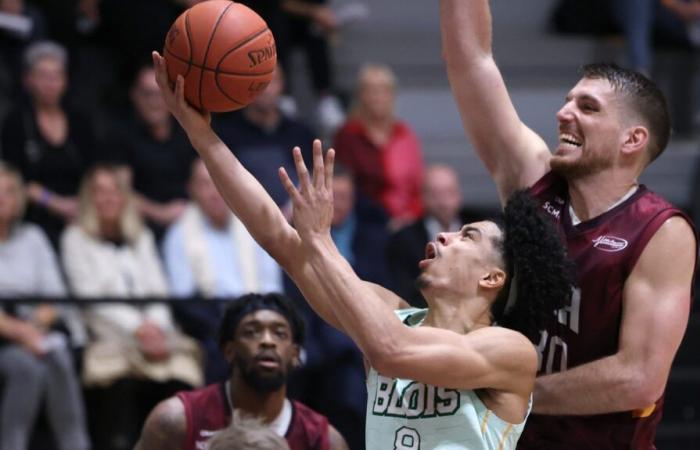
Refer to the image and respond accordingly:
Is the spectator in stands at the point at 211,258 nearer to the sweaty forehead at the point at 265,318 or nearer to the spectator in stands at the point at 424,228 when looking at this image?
the spectator in stands at the point at 424,228

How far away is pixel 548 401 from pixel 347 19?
6.65 metres

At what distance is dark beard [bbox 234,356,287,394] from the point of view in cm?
491

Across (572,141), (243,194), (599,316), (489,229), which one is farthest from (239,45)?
(599,316)

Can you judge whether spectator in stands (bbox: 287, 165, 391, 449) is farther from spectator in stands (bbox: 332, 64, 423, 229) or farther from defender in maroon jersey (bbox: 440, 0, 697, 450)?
defender in maroon jersey (bbox: 440, 0, 697, 450)

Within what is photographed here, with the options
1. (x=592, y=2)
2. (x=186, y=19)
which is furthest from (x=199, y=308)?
(x=592, y=2)

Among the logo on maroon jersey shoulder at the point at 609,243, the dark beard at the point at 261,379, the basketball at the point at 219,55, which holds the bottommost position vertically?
the dark beard at the point at 261,379

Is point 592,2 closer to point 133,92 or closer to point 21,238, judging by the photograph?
point 133,92

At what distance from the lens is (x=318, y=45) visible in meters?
9.48

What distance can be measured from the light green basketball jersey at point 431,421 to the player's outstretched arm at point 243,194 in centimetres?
30

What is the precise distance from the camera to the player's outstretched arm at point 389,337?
11.2 ft

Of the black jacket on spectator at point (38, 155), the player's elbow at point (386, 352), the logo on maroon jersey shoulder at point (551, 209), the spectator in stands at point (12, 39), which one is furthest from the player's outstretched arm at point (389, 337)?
the spectator in stands at point (12, 39)

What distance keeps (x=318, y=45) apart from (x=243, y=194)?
5.70 m

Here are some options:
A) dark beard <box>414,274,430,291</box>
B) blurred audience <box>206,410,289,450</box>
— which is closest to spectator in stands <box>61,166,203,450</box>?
blurred audience <box>206,410,289,450</box>

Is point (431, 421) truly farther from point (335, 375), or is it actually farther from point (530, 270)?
point (335, 375)
